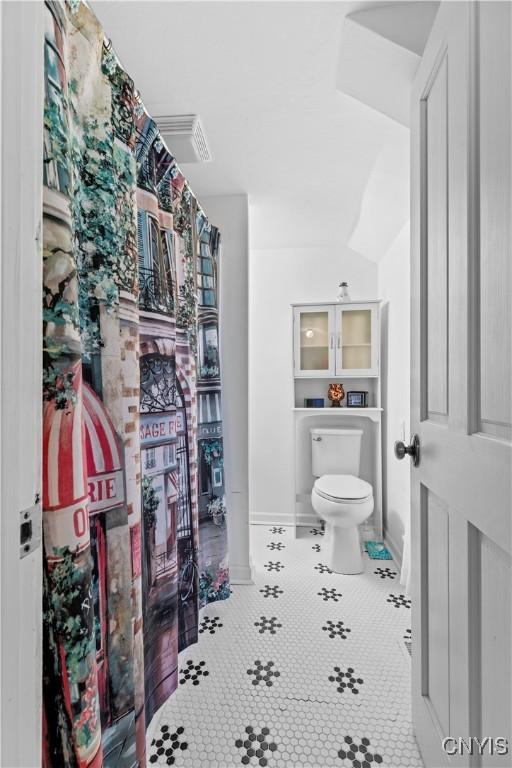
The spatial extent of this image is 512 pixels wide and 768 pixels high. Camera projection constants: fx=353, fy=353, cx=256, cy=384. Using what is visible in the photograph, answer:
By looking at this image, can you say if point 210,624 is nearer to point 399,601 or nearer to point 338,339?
point 399,601

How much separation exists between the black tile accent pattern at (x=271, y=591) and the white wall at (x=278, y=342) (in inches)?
34.9

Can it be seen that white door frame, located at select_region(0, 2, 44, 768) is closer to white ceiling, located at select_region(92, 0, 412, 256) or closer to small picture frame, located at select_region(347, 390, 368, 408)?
white ceiling, located at select_region(92, 0, 412, 256)

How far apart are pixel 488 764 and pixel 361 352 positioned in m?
2.27

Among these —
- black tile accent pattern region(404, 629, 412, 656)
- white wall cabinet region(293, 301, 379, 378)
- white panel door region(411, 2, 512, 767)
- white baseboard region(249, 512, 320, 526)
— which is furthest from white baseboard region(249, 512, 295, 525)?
white panel door region(411, 2, 512, 767)

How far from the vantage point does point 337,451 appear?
104 inches

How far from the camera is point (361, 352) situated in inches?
105

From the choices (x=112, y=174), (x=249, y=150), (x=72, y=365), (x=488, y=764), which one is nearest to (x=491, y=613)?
(x=488, y=764)

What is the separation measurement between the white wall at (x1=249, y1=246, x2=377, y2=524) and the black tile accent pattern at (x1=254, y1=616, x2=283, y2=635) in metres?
1.15

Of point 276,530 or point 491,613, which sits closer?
point 491,613

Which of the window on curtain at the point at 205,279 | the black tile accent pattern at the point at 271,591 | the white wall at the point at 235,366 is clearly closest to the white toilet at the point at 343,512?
the black tile accent pattern at the point at 271,591

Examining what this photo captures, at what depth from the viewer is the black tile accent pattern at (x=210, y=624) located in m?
1.60

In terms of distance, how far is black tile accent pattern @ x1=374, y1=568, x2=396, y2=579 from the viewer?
6.70 feet

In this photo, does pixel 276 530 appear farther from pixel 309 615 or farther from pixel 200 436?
pixel 200 436

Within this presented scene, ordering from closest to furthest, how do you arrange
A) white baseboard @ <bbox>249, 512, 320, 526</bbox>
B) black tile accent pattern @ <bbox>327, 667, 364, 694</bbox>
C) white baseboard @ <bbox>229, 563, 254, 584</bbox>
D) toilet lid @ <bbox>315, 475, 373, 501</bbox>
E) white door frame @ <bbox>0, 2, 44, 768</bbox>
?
white door frame @ <bbox>0, 2, 44, 768</bbox> → black tile accent pattern @ <bbox>327, 667, 364, 694</bbox> → white baseboard @ <bbox>229, 563, 254, 584</bbox> → toilet lid @ <bbox>315, 475, 373, 501</bbox> → white baseboard @ <bbox>249, 512, 320, 526</bbox>
